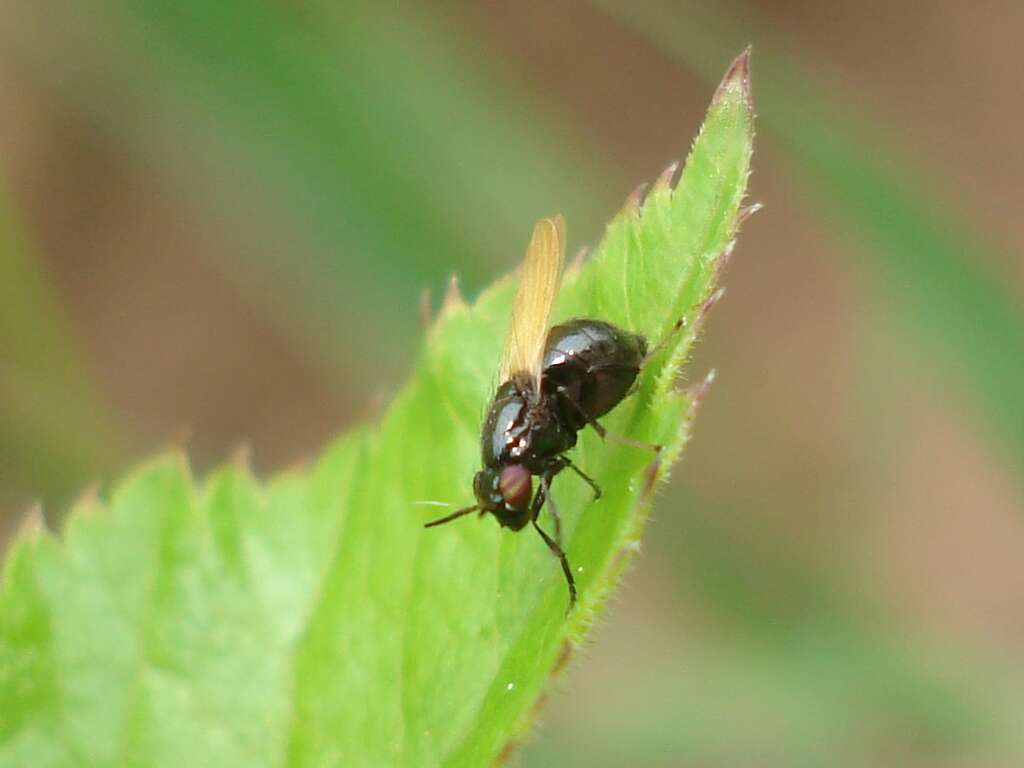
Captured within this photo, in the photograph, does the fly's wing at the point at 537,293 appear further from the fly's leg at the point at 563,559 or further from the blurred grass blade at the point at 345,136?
the blurred grass blade at the point at 345,136

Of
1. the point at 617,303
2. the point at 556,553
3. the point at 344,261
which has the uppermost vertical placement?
the point at 617,303

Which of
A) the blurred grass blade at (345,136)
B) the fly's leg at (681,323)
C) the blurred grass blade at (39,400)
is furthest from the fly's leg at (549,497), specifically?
the blurred grass blade at (39,400)

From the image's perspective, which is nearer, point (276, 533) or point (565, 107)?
point (276, 533)

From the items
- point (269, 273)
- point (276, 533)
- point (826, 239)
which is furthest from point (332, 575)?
point (826, 239)

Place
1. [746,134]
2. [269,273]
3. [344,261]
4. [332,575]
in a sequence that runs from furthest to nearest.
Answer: [269,273], [344,261], [332,575], [746,134]

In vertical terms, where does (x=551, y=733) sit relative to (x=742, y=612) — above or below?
below

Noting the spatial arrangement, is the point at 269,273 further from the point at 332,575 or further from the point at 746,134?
the point at 746,134
